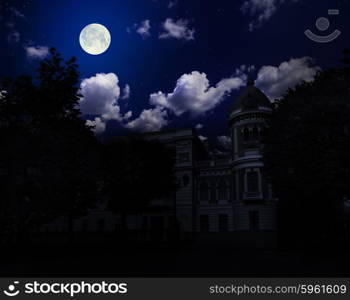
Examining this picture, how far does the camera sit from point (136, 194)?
96.8ft

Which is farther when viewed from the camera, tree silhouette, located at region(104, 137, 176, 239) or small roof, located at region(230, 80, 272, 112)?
small roof, located at region(230, 80, 272, 112)

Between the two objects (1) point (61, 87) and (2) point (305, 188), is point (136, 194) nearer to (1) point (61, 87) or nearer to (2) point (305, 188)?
(1) point (61, 87)

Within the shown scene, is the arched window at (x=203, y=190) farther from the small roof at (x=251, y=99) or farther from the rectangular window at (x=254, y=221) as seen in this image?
the small roof at (x=251, y=99)

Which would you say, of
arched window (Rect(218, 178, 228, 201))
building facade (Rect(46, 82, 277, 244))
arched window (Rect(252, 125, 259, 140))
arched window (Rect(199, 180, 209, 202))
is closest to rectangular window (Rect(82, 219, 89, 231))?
building facade (Rect(46, 82, 277, 244))

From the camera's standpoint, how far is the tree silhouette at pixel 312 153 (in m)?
16.3

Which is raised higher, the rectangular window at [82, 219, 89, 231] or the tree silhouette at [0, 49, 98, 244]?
the tree silhouette at [0, 49, 98, 244]

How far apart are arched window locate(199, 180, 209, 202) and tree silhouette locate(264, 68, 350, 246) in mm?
18071

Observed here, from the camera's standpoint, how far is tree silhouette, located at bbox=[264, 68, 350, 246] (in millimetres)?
16328

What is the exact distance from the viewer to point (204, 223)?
39.0m

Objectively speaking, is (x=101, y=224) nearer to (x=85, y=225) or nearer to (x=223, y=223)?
(x=85, y=225)

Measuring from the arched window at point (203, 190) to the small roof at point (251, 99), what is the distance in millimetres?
10472

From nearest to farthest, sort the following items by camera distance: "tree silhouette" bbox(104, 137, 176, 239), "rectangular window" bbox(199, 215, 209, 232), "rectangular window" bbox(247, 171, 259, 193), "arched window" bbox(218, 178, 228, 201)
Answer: "tree silhouette" bbox(104, 137, 176, 239) < "rectangular window" bbox(247, 171, 259, 193) < "arched window" bbox(218, 178, 228, 201) < "rectangular window" bbox(199, 215, 209, 232)

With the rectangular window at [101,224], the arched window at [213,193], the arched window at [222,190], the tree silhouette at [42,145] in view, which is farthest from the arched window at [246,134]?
the rectangular window at [101,224]

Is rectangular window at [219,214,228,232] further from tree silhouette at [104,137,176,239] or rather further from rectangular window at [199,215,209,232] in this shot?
tree silhouette at [104,137,176,239]
